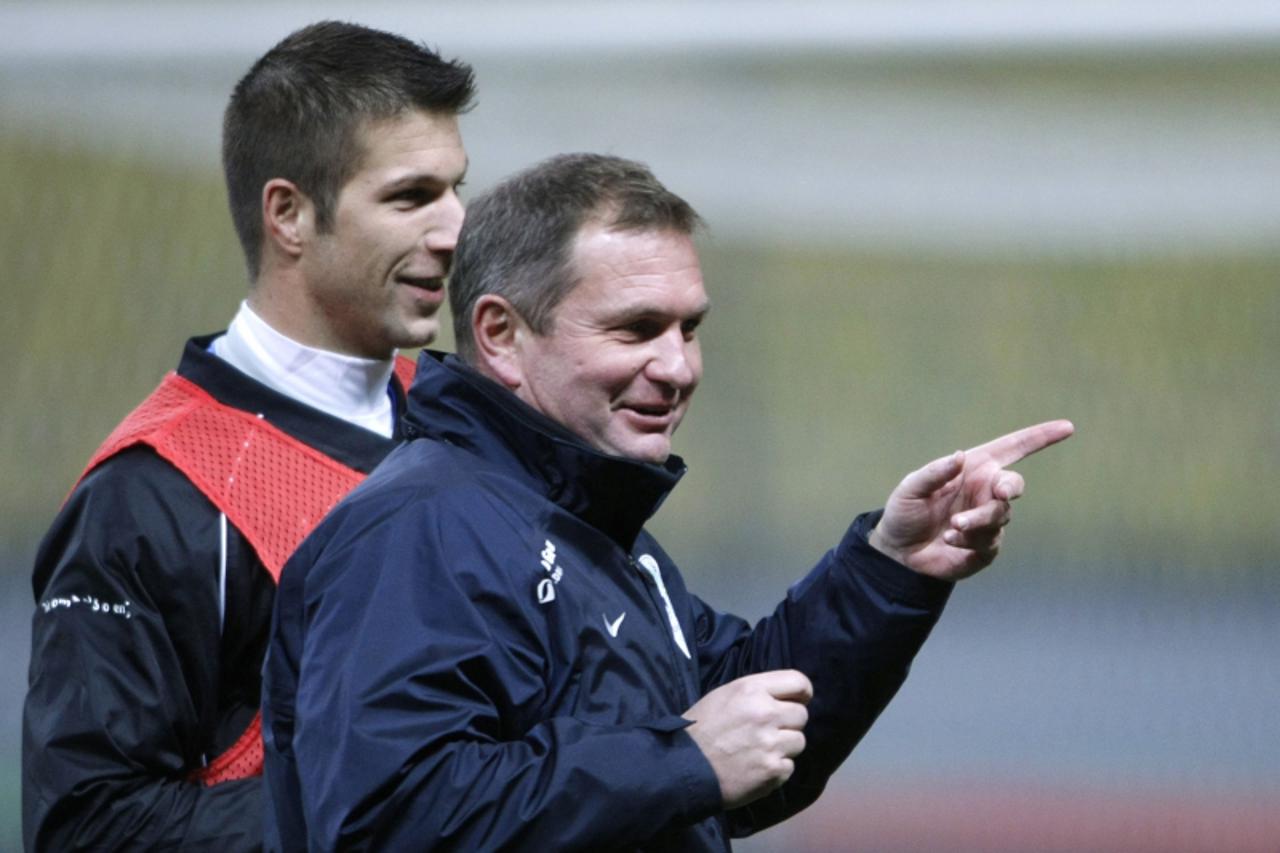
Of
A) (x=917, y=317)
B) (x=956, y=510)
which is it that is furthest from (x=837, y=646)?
(x=917, y=317)

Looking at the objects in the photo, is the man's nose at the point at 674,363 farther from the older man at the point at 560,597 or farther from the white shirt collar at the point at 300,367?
the white shirt collar at the point at 300,367

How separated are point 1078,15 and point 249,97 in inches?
79.8

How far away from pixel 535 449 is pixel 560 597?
15 centimetres

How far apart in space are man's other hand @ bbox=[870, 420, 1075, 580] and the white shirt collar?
632mm

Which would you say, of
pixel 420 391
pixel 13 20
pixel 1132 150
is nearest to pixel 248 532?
pixel 420 391

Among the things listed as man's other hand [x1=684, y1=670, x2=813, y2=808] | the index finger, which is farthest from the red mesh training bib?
the index finger

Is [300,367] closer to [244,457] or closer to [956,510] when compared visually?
[244,457]

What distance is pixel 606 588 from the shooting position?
1.53m

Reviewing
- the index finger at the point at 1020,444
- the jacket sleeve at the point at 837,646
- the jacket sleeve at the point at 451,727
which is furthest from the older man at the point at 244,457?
the index finger at the point at 1020,444

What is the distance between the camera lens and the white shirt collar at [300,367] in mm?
2000

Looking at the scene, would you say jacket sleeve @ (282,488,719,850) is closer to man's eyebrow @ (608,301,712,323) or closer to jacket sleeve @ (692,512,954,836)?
man's eyebrow @ (608,301,712,323)

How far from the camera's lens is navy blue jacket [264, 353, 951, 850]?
53.7 inches

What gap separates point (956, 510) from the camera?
177cm

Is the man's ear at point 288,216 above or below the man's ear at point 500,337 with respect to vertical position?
above
